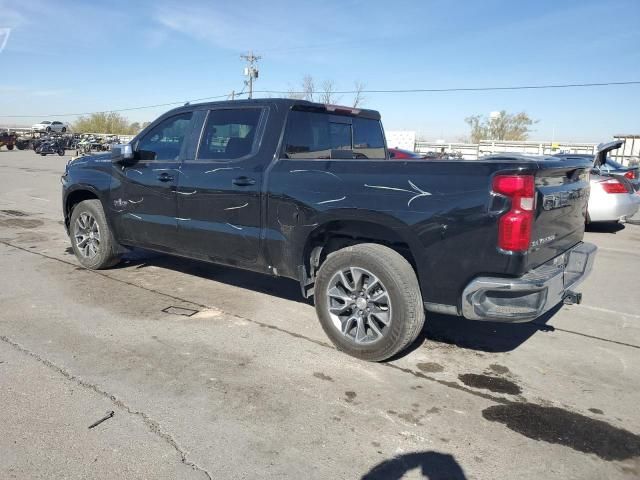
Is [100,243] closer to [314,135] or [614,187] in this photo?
[314,135]

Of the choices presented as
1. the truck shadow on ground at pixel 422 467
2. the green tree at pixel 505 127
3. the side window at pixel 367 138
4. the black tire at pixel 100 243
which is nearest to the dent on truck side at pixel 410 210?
the truck shadow on ground at pixel 422 467

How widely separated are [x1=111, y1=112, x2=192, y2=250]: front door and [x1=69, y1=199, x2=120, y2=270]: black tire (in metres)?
0.31

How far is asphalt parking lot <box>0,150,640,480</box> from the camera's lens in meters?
2.77

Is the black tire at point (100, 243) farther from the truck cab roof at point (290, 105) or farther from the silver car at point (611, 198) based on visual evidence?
the silver car at point (611, 198)

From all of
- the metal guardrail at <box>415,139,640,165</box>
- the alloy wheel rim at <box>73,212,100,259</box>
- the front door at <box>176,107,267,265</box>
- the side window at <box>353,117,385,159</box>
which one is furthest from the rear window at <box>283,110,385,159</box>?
the metal guardrail at <box>415,139,640,165</box>

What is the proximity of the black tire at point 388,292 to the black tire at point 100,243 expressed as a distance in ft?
10.2

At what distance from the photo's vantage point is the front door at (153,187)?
5250mm

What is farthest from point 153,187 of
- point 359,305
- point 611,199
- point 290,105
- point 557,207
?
point 611,199

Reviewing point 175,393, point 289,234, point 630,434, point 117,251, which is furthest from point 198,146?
point 630,434

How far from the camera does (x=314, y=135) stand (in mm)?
4852

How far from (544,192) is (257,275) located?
3809mm

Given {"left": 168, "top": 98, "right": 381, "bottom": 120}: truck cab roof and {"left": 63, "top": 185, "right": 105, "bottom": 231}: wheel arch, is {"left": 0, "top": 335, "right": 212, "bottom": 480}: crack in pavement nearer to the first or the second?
{"left": 63, "top": 185, "right": 105, "bottom": 231}: wheel arch

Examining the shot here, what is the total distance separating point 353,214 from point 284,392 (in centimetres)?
135

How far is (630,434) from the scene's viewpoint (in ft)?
10.2
